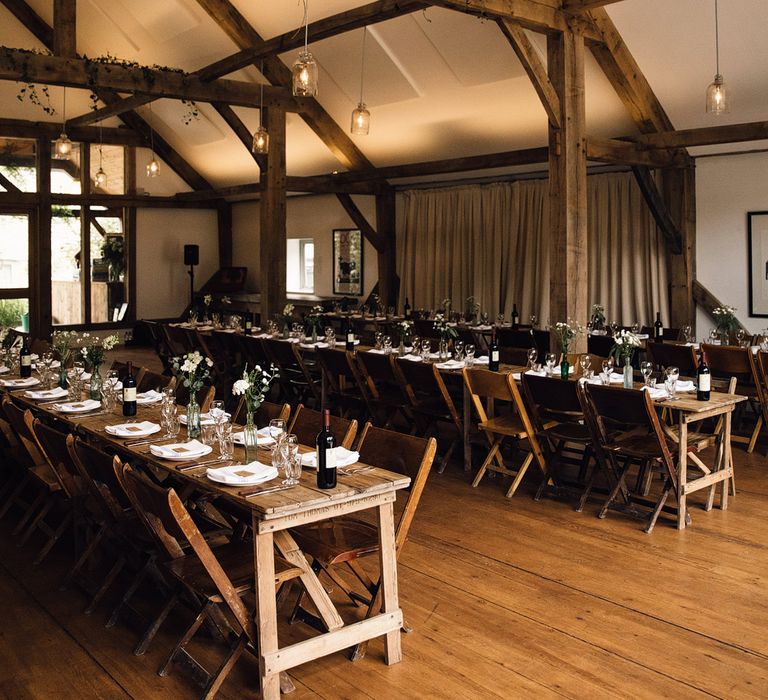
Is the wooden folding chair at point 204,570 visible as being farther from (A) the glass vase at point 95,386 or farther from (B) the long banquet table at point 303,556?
(A) the glass vase at point 95,386

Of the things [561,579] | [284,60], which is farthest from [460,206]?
[561,579]

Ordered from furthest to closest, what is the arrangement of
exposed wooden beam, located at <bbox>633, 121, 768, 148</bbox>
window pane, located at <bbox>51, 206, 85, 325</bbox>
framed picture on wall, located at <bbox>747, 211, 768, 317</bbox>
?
window pane, located at <bbox>51, 206, 85, 325</bbox>
framed picture on wall, located at <bbox>747, 211, 768, 317</bbox>
exposed wooden beam, located at <bbox>633, 121, 768, 148</bbox>

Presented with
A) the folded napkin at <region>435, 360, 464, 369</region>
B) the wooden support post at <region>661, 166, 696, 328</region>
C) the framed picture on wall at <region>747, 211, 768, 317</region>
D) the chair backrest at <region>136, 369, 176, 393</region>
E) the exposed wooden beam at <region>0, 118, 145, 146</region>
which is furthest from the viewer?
the exposed wooden beam at <region>0, 118, 145, 146</region>

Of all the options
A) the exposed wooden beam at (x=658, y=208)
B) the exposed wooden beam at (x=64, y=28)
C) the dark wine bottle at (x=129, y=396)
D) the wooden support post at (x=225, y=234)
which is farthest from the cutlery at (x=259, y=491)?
the wooden support post at (x=225, y=234)

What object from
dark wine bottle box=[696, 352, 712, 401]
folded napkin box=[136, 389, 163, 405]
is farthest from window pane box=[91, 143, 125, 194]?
dark wine bottle box=[696, 352, 712, 401]

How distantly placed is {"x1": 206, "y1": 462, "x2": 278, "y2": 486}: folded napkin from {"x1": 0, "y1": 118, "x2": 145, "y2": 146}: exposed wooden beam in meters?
13.4

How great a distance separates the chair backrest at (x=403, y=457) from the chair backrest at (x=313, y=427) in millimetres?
136

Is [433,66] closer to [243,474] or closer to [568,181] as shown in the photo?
[568,181]

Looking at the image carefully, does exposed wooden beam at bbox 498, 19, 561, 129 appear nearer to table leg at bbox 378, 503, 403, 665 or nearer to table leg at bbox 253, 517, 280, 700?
table leg at bbox 378, 503, 403, 665

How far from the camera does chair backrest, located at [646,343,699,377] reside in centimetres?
762

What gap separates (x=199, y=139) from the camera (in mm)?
15555

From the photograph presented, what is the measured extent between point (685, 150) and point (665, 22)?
2.25 m

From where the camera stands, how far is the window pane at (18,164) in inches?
593

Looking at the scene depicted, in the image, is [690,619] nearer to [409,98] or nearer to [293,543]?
[293,543]
